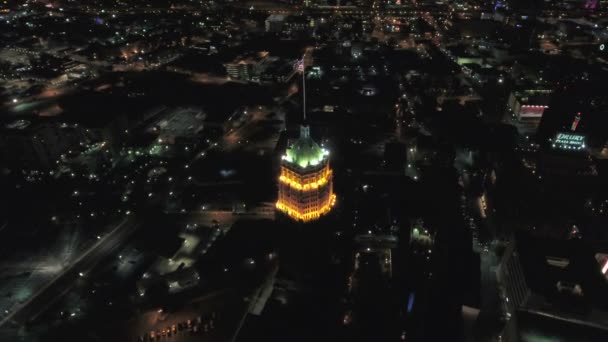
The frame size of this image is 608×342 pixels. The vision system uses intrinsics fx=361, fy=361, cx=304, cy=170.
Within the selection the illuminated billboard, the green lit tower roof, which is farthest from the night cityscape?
the illuminated billboard

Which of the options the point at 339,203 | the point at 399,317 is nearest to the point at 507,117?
the point at 339,203

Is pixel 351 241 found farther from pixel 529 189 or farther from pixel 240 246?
pixel 529 189

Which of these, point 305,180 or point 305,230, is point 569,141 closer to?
point 305,180

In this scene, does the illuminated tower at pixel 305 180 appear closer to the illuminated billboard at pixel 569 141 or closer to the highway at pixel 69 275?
the highway at pixel 69 275

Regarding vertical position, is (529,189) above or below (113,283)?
above

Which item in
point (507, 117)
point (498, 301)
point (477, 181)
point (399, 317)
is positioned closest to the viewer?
point (399, 317)
